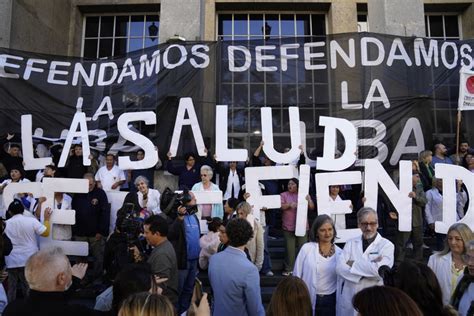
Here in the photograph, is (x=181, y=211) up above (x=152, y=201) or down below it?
below

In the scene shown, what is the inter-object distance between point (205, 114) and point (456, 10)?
408 inches

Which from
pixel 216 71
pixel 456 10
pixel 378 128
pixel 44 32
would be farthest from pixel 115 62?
pixel 456 10

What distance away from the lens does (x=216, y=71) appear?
25.1ft

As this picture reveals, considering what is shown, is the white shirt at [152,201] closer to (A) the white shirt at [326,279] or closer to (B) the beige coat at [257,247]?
(B) the beige coat at [257,247]

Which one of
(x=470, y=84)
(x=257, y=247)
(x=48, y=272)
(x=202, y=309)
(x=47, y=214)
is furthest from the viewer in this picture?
(x=470, y=84)

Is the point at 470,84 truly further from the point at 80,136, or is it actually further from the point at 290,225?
the point at 80,136

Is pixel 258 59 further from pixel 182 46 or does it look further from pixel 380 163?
pixel 380 163

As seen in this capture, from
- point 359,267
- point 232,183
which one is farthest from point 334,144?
point 359,267

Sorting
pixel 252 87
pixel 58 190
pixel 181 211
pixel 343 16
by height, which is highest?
pixel 343 16

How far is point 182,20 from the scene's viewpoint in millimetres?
10141

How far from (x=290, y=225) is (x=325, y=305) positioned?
2839 millimetres

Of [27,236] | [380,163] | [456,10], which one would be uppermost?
[456,10]

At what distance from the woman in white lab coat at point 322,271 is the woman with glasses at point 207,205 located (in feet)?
9.46

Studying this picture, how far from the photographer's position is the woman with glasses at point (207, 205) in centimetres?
695
